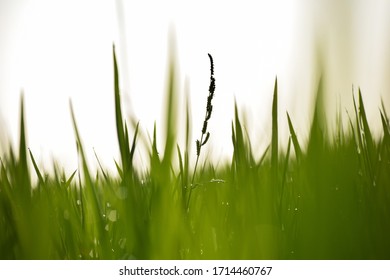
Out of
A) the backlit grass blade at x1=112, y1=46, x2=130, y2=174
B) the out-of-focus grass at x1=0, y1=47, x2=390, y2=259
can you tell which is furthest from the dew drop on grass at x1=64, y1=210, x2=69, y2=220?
the backlit grass blade at x1=112, y1=46, x2=130, y2=174

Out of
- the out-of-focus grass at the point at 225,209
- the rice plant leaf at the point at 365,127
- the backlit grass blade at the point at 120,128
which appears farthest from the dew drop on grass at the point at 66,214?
the rice plant leaf at the point at 365,127

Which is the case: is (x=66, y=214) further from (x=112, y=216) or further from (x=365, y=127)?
(x=365, y=127)

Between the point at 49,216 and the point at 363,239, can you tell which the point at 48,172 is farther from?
the point at 363,239

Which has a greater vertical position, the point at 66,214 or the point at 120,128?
the point at 120,128

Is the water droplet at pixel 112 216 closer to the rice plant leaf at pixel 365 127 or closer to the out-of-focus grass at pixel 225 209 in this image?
the out-of-focus grass at pixel 225 209

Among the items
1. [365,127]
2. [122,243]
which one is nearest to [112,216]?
[122,243]

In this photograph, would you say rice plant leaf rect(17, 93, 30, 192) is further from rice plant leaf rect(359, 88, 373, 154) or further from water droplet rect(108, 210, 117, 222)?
rice plant leaf rect(359, 88, 373, 154)

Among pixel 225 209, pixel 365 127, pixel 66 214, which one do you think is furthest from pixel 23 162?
pixel 365 127

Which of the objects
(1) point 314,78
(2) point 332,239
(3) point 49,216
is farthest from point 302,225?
(3) point 49,216
